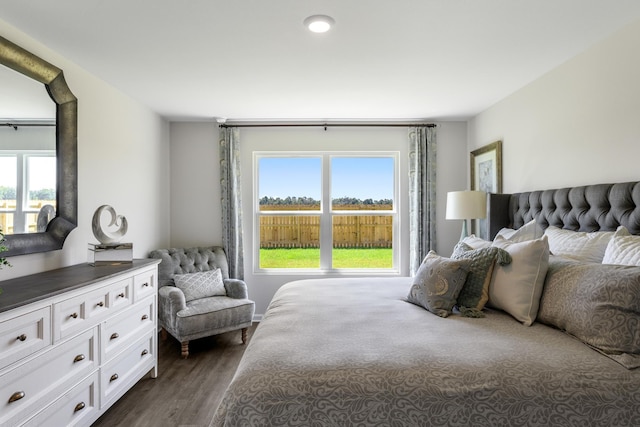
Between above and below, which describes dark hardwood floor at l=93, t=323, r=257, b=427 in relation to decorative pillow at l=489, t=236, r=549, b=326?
below

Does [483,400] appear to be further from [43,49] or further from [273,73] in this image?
[43,49]

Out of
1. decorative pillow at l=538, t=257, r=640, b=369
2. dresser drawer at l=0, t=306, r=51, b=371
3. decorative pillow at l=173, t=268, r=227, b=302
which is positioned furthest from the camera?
decorative pillow at l=173, t=268, r=227, b=302

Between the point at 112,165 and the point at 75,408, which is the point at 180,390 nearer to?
the point at 75,408

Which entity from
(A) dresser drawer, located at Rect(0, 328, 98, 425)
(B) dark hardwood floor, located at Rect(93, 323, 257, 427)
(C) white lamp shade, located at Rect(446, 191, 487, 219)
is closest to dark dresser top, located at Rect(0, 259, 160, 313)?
(A) dresser drawer, located at Rect(0, 328, 98, 425)

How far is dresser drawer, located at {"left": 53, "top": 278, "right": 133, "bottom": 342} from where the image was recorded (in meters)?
1.79

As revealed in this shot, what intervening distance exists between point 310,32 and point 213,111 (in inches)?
78.9

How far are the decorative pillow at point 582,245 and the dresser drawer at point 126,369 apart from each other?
2767 millimetres

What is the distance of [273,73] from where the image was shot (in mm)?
2770

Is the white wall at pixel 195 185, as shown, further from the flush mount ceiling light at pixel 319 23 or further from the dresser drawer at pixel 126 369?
the flush mount ceiling light at pixel 319 23

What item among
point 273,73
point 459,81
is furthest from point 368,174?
point 273,73

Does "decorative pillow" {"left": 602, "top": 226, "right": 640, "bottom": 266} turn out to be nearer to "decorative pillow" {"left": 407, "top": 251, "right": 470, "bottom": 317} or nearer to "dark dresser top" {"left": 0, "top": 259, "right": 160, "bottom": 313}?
"decorative pillow" {"left": 407, "top": 251, "right": 470, "bottom": 317}

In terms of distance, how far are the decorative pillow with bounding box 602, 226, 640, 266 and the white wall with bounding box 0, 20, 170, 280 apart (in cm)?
316

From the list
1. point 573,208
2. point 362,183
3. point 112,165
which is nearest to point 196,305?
point 112,165

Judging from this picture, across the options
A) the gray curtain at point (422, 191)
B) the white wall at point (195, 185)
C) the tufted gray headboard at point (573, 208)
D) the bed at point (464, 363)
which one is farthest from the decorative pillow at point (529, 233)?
the white wall at point (195, 185)
